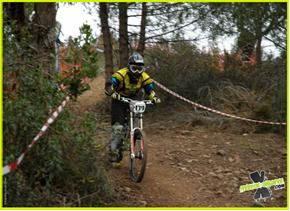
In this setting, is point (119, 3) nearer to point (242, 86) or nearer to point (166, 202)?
point (242, 86)

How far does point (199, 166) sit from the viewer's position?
744 centimetres

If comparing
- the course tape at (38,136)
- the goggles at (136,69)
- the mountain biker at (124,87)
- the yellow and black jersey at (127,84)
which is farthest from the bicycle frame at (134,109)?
the course tape at (38,136)

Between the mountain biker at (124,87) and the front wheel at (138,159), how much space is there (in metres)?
0.24

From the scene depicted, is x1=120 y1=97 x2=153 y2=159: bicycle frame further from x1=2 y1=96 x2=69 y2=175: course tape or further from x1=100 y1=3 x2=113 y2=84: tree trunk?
x1=100 y1=3 x2=113 y2=84: tree trunk

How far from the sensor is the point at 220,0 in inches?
386

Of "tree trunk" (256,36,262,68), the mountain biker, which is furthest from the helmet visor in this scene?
"tree trunk" (256,36,262,68)

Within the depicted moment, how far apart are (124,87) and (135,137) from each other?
30.2 inches

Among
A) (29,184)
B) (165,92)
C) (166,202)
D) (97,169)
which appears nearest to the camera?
(29,184)

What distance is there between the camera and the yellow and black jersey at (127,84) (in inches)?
261

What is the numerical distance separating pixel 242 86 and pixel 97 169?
6.62 m

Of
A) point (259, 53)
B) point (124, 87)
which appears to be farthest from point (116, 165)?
point (259, 53)

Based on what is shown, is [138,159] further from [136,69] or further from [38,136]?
[38,136]

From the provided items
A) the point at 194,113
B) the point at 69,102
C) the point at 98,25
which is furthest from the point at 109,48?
the point at 69,102

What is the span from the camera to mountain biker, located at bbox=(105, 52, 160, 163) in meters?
6.46
